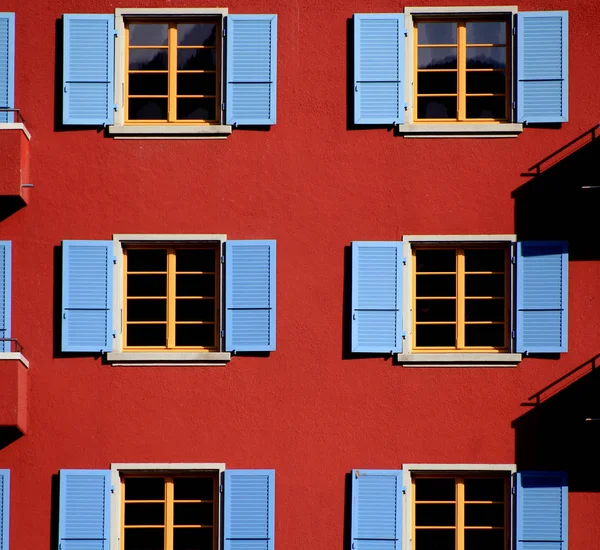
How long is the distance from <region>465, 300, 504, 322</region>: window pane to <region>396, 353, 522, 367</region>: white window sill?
61cm

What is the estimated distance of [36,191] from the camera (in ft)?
61.4

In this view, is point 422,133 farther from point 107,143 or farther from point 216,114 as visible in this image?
point 107,143

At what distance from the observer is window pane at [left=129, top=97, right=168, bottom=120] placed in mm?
19047

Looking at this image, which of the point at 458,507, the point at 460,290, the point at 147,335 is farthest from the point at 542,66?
the point at 147,335

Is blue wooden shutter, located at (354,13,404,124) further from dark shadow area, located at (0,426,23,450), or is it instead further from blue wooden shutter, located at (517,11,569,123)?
dark shadow area, located at (0,426,23,450)

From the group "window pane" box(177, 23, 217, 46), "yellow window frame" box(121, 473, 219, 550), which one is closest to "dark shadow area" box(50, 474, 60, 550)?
"yellow window frame" box(121, 473, 219, 550)

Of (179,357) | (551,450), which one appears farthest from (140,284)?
(551,450)

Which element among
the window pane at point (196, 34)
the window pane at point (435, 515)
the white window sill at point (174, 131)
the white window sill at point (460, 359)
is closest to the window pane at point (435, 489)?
the window pane at point (435, 515)

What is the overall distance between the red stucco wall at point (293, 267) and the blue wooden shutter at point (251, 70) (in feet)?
0.62

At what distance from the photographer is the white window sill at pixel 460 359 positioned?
18344mm

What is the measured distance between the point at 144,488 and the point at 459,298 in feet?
15.5

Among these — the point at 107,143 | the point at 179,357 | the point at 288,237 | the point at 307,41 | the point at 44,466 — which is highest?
the point at 307,41

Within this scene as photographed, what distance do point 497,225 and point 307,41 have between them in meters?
3.42

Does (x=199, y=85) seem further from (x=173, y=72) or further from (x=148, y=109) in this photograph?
(x=148, y=109)
